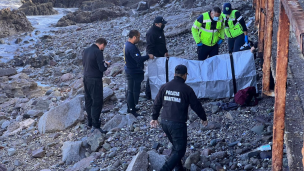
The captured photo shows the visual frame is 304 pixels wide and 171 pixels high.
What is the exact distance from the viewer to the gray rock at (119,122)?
644cm

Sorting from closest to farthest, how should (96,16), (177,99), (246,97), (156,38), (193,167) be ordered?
1. (177,99)
2. (193,167)
3. (246,97)
4. (156,38)
5. (96,16)

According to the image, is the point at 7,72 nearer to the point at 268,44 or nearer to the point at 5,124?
the point at 5,124

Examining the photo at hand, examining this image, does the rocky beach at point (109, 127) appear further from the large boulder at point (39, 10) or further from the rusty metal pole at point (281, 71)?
the large boulder at point (39, 10)

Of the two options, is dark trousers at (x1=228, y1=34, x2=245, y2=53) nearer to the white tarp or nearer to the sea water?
the white tarp

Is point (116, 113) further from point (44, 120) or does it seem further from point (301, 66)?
point (301, 66)

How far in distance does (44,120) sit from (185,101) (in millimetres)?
3791

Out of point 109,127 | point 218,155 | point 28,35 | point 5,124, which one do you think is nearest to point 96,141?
point 109,127

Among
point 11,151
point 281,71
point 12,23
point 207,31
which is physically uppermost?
point 281,71

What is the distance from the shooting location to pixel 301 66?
386 cm

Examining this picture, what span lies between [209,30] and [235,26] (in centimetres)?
50

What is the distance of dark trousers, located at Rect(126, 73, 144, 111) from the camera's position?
6355 mm

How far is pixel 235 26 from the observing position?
21.6 feet

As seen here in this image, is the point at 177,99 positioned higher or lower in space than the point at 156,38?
lower

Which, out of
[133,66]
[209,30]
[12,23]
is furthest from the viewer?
[12,23]
